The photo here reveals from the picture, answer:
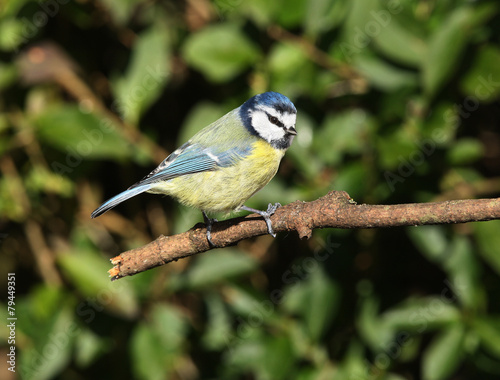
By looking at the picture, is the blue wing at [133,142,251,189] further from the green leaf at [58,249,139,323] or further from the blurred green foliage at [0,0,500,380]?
the green leaf at [58,249,139,323]

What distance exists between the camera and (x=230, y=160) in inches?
81.6

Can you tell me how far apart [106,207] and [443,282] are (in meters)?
1.51

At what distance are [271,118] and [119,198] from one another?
0.60 metres

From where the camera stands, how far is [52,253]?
2588mm

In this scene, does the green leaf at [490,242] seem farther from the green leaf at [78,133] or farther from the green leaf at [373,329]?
the green leaf at [78,133]

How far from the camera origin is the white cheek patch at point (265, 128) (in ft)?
6.86

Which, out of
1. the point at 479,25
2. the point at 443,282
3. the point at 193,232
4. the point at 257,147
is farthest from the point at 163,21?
the point at 443,282

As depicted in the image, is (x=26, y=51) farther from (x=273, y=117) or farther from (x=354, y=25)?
(x=354, y=25)

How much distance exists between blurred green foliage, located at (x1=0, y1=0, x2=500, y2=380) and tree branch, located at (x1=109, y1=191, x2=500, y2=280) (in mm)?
491

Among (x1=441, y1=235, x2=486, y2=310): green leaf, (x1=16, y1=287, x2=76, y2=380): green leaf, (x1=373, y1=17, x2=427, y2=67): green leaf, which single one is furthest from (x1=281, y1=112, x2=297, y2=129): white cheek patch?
(x1=16, y1=287, x2=76, y2=380): green leaf

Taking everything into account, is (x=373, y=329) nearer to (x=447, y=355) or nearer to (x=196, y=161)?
(x=447, y=355)

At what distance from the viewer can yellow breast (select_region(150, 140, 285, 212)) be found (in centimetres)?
202

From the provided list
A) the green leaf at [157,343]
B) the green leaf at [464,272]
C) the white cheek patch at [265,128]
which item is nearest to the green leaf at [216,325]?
the green leaf at [157,343]

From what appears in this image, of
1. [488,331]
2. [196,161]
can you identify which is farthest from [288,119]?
[488,331]
